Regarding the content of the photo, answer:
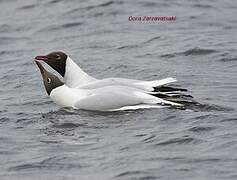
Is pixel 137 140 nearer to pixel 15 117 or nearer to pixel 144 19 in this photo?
pixel 15 117

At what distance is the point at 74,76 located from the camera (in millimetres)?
13961

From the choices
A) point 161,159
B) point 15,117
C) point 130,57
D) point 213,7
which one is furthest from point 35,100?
point 213,7

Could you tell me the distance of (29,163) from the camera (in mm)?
9984

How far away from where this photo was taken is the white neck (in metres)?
13.8

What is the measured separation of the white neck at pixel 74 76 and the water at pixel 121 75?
1.72 ft

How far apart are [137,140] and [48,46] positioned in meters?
7.42

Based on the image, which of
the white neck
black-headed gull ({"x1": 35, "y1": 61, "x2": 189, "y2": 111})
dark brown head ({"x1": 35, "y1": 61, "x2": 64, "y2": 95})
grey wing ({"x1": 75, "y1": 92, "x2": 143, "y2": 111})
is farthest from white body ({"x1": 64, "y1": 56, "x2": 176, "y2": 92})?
grey wing ({"x1": 75, "y1": 92, "x2": 143, "y2": 111})

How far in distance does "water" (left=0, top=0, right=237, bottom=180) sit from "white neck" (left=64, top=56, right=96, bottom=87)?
1.72 feet

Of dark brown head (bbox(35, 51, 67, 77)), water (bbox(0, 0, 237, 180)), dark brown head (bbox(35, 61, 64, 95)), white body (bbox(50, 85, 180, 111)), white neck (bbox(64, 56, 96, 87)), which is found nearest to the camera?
water (bbox(0, 0, 237, 180))

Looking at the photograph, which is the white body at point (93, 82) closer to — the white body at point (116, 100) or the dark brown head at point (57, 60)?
the dark brown head at point (57, 60)

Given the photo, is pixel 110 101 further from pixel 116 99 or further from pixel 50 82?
pixel 50 82

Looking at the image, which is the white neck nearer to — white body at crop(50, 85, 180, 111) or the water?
the water

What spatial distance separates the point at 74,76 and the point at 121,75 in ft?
4.70

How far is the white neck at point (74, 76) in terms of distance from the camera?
13.8 m
